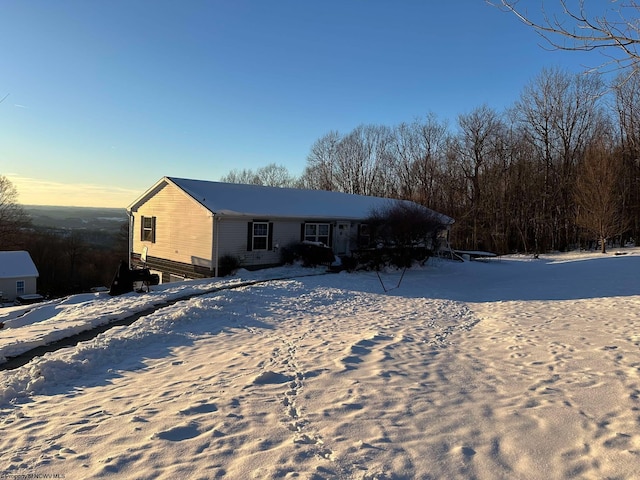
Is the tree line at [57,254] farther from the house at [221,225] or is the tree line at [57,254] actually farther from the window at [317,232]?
the window at [317,232]

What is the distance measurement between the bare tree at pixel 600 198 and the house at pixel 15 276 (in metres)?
42.1

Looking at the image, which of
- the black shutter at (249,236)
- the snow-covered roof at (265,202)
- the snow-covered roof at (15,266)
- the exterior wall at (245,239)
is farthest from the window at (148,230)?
the snow-covered roof at (15,266)

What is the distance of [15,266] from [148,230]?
19368 mm

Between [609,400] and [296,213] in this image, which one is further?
[296,213]

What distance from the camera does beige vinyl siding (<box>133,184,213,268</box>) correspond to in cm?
1672

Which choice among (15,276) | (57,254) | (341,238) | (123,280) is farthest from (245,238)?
(57,254)

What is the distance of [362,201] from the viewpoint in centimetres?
2611

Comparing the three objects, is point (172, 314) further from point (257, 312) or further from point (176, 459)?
point (176, 459)

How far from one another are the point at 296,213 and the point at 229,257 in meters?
4.06

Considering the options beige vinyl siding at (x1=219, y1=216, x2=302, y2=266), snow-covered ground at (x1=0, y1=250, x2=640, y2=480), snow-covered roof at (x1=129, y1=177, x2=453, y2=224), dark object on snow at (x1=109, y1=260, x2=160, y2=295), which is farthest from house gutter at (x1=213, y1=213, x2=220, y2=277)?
snow-covered ground at (x1=0, y1=250, x2=640, y2=480)

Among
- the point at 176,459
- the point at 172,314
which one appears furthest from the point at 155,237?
the point at 176,459

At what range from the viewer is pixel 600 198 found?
26.1 metres

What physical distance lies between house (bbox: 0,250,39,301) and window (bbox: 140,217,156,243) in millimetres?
17766

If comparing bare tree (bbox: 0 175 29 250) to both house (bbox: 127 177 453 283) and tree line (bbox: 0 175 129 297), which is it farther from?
house (bbox: 127 177 453 283)
